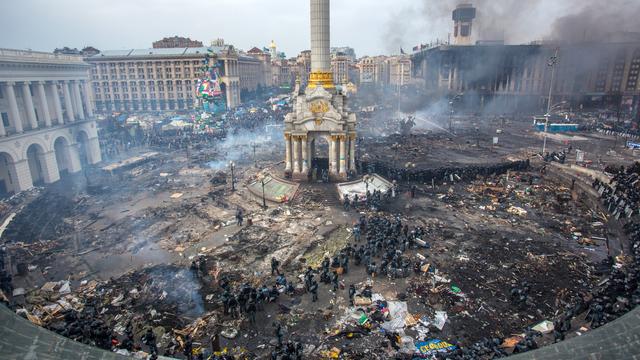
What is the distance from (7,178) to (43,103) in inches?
367

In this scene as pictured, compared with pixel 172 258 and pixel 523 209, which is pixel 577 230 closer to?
pixel 523 209

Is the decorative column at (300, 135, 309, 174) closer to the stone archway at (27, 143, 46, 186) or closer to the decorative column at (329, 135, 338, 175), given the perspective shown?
the decorative column at (329, 135, 338, 175)

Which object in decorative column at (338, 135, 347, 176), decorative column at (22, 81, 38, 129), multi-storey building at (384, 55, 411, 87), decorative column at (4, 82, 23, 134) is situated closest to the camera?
decorative column at (338, 135, 347, 176)

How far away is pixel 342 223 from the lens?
29469 millimetres

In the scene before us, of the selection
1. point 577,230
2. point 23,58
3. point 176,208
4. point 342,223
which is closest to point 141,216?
point 176,208

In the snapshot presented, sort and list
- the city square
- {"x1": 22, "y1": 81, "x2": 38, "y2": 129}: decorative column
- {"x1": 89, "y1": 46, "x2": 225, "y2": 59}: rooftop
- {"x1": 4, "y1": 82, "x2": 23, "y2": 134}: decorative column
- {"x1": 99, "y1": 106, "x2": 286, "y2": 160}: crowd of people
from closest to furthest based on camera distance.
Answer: the city square < {"x1": 4, "y1": 82, "x2": 23, "y2": 134}: decorative column < {"x1": 22, "y1": 81, "x2": 38, "y2": 129}: decorative column < {"x1": 99, "y1": 106, "x2": 286, "y2": 160}: crowd of people < {"x1": 89, "y1": 46, "x2": 225, "y2": 59}: rooftop

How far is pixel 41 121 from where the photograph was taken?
4372cm

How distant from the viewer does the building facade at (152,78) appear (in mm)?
102562

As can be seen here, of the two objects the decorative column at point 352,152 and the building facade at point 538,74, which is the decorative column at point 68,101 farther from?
the building facade at point 538,74

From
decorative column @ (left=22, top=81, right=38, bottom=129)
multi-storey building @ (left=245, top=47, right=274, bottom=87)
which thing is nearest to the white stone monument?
decorative column @ (left=22, top=81, right=38, bottom=129)

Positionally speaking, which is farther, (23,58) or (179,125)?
(179,125)

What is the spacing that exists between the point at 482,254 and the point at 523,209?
997cm

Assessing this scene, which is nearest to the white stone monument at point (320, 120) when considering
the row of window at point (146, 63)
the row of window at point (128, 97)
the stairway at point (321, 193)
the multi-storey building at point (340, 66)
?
the stairway at point (321, 193)

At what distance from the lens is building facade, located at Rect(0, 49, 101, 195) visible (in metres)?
38.3
